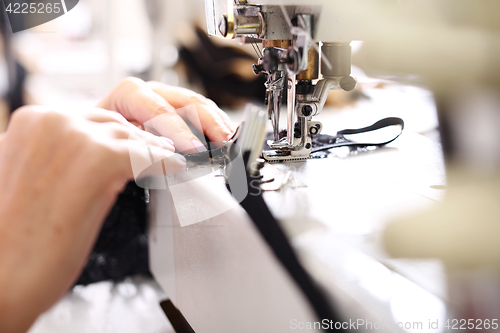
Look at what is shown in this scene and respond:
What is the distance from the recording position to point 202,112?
0.69 metres

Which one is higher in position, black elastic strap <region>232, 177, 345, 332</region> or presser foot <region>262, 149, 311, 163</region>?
presser foot <region>262, 149, 311, 163</region>

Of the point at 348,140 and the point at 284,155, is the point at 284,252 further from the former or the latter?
the point at 348,140

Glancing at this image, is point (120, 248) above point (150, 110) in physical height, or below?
below

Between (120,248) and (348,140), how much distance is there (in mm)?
797

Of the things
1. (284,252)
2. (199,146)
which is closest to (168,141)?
(199,146)

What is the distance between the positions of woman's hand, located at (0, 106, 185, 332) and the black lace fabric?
1.57ft

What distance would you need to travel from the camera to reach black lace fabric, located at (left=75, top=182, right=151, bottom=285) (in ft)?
3.41

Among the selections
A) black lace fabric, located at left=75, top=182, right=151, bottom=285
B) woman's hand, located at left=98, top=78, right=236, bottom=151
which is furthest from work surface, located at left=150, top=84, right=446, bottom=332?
black lace fabric, located at left=75, top=182, right=151, bottom=285

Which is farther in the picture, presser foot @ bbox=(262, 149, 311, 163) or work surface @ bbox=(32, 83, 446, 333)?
presser foot @ bbox=(262, 149, 311, 163)

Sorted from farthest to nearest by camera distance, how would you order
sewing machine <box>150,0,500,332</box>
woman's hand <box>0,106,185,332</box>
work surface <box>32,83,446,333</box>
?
woman's hand <box>0,106,185,332</box>, work surface <box>32,83,446,333</box>, sewing machine <box>150,0,500,332</box>

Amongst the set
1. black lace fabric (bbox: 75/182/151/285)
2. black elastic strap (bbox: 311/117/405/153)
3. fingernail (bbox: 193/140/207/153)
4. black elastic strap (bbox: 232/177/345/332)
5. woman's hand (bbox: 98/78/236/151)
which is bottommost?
black lace fabric (bbox: 75/182/151/285)

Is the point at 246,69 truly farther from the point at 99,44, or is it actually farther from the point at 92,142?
the point at 92,142

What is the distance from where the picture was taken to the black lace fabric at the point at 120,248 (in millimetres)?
1039

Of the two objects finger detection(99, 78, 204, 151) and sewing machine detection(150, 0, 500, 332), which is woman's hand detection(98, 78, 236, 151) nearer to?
finger detection(99, 78, 204, 151)
